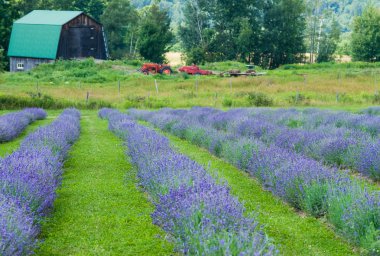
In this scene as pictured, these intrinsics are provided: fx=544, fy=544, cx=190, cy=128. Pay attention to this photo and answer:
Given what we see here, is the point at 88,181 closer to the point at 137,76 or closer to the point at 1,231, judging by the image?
the point at 1,231

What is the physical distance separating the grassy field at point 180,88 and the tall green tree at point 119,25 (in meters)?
15.5

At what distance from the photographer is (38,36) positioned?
47875 millimetres

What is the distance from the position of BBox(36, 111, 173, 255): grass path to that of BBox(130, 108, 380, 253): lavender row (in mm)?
1819

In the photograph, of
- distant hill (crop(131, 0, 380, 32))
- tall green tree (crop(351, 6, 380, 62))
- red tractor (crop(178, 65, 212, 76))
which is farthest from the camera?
distant hill (crop(131, 0, 380, 32))

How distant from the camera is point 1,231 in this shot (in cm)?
427

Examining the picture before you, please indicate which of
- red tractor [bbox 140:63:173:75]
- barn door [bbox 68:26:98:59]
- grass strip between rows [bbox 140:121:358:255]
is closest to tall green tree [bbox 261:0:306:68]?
barn door [bbox 68:26:98:59]

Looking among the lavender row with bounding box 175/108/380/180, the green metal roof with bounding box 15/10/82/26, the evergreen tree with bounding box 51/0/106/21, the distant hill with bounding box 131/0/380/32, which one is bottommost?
the lavender row with bounding box 175/108/380/180

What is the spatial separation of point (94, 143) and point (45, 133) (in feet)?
11.1

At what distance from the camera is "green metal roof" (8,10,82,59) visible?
46938 mm

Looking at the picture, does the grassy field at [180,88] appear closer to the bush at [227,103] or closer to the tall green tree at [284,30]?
the bush at [227,103]

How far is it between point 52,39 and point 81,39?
9.26 feet

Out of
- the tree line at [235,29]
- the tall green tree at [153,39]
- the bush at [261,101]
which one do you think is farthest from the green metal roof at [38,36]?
the bush at [261,101]

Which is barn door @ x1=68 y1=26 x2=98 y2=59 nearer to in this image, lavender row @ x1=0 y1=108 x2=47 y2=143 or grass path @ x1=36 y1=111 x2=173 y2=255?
lavender row @ x1=0 y1=108 x2=47 y2=143

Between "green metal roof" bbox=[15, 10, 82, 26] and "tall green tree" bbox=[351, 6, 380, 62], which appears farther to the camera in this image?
"tall green tree" bbox=[351, 6, 380, 62]
